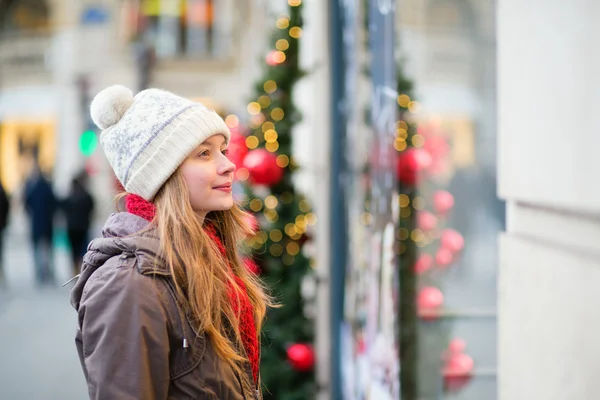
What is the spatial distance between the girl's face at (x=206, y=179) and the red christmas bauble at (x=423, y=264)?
107 cm

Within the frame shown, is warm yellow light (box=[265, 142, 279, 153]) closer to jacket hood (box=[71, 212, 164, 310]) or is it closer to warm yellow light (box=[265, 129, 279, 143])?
warm yellow light (box=[265, 129, 279, 143])

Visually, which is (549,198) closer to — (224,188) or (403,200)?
(224,188)

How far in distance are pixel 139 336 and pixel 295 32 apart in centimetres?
478

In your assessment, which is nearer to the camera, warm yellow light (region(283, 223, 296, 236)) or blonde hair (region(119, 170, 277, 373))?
blonde hair (region(119, 170, 277, 373))

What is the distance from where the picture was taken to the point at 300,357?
588cm

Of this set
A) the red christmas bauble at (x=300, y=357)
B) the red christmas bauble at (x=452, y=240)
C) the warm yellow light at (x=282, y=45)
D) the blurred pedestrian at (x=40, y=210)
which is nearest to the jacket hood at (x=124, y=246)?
the red christmas bauble at (x=452, y=240)

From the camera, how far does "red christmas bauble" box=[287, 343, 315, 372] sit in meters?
5.88

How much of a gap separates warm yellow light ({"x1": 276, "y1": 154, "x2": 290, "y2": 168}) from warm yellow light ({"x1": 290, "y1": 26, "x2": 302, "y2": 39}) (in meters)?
0.90

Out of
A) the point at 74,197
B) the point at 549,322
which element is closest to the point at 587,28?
the point at 549,322

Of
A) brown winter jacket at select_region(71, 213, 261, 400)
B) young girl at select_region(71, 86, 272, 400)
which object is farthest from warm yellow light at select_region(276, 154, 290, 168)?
brown winter jacket at select_region(71, 213, 261, 400)

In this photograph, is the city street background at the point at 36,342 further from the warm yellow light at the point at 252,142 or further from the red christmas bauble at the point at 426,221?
the red christmas bauble at the point at 426,221

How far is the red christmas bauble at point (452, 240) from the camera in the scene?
8.06ft

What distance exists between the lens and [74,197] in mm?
13484

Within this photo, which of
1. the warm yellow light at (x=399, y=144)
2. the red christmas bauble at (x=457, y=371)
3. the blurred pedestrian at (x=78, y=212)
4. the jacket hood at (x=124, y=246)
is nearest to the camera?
the jacket hood at (x=124, y=246)
